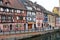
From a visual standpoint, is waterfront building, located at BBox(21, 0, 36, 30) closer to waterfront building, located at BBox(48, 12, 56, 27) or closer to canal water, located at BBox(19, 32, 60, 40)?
canal water, located at BBox(19, 32, 60, 40)

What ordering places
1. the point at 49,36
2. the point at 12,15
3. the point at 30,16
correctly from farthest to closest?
1. the point at 49,36
2. the point at 30,16
3. the point at 12,15

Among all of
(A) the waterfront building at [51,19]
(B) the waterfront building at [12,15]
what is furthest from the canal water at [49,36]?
(B) the waterfront building at [12,15]

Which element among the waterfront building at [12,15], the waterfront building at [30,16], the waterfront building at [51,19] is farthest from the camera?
the waterfront building at [51,19]

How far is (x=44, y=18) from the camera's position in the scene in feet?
24.8

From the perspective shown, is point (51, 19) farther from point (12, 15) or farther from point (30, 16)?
point (12, 15)

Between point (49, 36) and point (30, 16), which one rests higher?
point (30, 16)

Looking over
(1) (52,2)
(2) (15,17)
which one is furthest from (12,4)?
(1) (52,2)

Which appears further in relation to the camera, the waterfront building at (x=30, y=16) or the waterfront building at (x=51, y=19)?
the waterfront building at (x=51, y=19)

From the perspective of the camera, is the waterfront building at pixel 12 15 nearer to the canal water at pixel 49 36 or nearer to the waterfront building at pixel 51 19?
the canal water at pixel 49 36

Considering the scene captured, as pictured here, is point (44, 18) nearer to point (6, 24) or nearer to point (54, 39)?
point (54, 39)

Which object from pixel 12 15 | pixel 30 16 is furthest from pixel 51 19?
pixel 12 15

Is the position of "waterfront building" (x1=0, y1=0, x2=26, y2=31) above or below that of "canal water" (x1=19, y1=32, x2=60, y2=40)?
above

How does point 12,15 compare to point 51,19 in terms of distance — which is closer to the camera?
point 12,15

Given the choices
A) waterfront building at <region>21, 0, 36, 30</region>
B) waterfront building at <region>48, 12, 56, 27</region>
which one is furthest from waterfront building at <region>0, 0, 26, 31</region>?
waterfront building at <region>48, 12, 56, 27</region>
